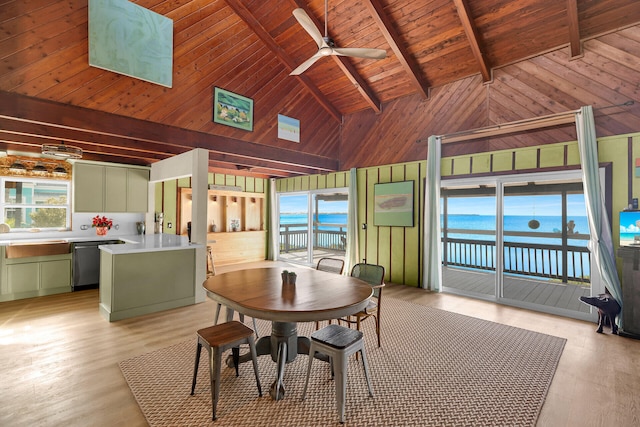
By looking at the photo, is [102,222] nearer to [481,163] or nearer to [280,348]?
[280,348]

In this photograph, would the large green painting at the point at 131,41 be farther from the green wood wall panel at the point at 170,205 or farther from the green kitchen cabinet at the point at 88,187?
the green wood wall panel at the point at 170,205

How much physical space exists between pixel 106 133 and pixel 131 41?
4.19ft

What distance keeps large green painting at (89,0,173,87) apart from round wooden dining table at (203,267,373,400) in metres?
3.15

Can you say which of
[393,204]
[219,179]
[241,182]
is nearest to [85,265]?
[219,179]

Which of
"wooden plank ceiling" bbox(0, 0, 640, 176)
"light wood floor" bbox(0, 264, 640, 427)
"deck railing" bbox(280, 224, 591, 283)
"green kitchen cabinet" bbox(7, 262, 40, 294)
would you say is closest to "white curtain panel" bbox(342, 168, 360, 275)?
"deck railing" bbox(280, 224, 591, 283)

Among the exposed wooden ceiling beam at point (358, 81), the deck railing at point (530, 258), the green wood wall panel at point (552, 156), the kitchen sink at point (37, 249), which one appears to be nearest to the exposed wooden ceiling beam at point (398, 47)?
the exposed wooden ceiling beam at point (358, 81)

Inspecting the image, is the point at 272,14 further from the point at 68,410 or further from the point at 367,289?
the point at 68,410

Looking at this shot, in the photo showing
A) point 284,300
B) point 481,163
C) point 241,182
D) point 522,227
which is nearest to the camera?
point 284,300

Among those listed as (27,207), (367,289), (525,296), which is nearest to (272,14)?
(367,289)

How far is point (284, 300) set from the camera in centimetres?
208

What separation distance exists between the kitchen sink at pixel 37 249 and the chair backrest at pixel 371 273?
498 cm

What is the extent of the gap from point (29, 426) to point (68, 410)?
0.20 metres

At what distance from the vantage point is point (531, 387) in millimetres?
2309

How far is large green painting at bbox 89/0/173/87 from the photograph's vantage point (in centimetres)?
356
